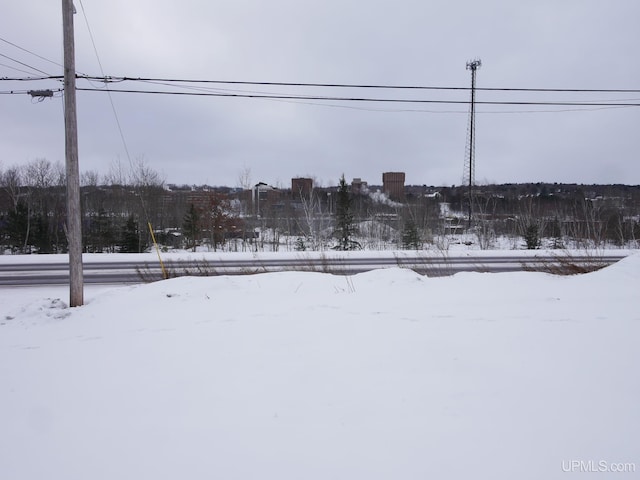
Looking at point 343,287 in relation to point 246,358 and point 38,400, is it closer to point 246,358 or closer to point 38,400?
point 246,358

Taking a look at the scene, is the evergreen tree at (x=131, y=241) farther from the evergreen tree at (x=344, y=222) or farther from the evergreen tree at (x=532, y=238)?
the evergreen tree at (x=532, y=238)

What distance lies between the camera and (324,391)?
11.4ft

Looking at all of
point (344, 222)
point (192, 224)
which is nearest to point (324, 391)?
point (344, 222)

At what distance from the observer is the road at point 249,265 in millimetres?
13133

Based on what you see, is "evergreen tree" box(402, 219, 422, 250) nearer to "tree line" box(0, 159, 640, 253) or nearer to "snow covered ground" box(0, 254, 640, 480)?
"tree line" box(0, 159, 640, 253)

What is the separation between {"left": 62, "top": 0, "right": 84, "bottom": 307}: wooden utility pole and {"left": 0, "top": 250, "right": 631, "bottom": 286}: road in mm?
5292

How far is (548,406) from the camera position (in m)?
3.16

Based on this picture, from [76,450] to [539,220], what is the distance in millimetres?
44484

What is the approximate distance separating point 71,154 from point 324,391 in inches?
293

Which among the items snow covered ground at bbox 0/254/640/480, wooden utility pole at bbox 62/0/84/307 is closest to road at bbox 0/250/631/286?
wooden utility pole at bbox 62/0/84/307

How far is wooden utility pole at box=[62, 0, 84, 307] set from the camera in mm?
7051

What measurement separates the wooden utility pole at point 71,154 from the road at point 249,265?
17.4 ft

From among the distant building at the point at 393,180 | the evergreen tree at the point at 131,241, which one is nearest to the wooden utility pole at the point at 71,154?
the evergreen tree at the point at 131,241

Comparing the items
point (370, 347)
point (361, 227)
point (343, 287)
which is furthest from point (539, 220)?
point (370, 347)
